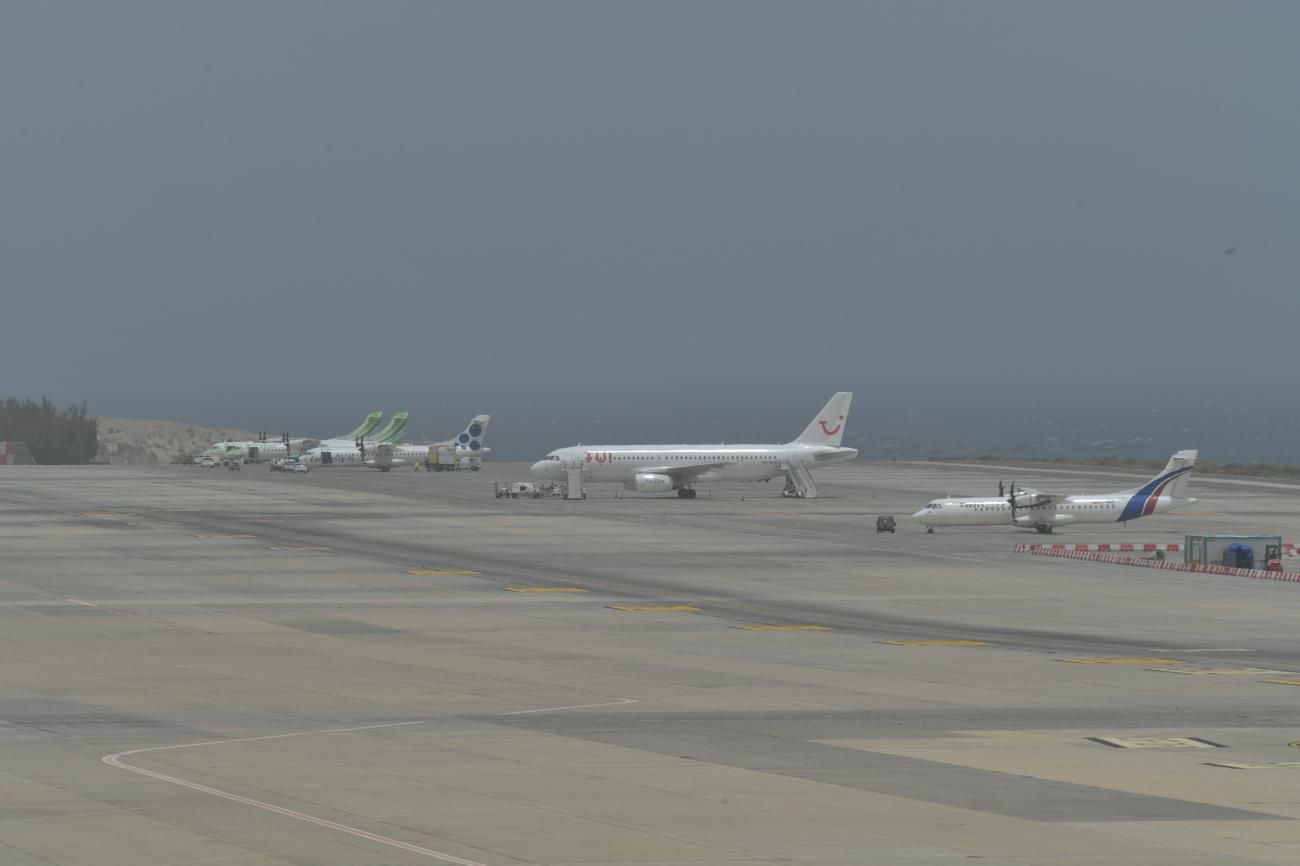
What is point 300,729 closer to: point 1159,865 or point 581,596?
point 1159,865

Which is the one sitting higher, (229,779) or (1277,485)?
(1277,485)

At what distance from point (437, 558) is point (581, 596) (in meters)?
18.2

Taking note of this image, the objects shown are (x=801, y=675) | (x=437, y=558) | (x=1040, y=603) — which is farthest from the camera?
(x=437, y=558)

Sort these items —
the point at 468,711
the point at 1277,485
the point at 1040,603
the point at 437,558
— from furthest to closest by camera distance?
the point at 1277,485 < the point at 437,558 < the point at 1040,603 < the point at 468,711

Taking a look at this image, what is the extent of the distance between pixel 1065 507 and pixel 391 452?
322ft

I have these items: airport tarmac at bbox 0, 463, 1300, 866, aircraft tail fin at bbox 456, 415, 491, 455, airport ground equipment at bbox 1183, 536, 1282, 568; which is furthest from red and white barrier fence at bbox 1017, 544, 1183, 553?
aircraft tail fin at bbox 456, 415, 491, 455

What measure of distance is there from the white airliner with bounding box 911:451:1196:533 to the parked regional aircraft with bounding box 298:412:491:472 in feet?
290

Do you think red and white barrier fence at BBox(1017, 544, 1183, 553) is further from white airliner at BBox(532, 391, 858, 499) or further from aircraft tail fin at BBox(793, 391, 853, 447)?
aircraft tail fin at BBox(793, 391, 853, 447)

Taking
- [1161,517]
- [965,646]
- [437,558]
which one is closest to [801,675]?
[965,646]

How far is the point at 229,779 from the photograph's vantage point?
3219 cm

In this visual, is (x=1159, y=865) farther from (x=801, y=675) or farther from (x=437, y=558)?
(x=437, y=558)

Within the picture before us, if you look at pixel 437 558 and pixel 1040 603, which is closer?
pixel 1040 603

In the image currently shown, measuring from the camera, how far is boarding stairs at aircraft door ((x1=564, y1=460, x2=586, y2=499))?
137m

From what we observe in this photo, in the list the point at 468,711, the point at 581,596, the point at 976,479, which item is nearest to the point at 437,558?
the point at 581,596
